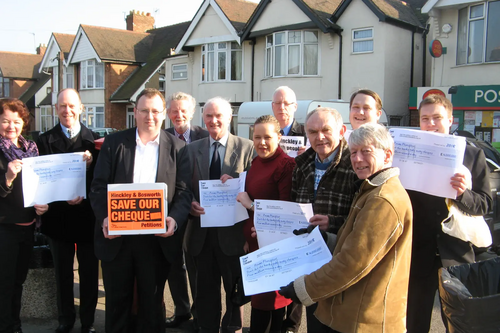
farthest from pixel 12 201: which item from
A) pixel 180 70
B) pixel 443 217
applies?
pixel 180 70

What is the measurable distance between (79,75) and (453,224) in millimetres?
36836

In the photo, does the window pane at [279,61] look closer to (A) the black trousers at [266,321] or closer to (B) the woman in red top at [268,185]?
(B) the woman in red top at [268,185]

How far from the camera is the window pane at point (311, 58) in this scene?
20.3 m

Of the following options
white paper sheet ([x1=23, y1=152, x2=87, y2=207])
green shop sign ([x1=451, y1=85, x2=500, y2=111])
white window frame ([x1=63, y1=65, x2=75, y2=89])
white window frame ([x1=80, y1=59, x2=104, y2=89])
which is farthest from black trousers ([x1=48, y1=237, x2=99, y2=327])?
white window frame ([x1=63, y1=65, x2=75, y2=89])

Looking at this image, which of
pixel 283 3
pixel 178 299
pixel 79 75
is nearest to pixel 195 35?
pixel 283 3

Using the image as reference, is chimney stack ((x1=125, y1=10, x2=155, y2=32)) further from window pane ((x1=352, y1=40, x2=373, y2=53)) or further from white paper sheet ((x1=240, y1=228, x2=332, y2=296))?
white paper sheet ((x1=240, y1=228, x2=332, y2=296))

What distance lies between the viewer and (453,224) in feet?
10.6

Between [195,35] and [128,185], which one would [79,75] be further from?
[128,185]

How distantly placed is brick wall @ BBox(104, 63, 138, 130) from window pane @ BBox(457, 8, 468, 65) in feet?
78.3

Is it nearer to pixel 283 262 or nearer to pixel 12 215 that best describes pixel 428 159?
pixel 283 262

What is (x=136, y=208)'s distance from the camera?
353 centimetres

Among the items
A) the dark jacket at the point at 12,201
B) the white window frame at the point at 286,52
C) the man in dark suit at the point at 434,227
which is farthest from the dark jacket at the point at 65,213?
the white window frame at the point at 286,52

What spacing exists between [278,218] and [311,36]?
717 inches

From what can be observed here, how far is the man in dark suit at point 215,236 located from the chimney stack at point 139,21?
37459mm
